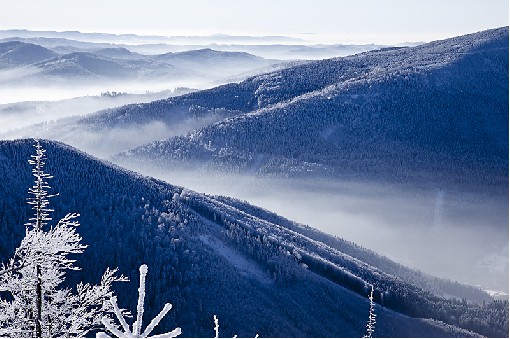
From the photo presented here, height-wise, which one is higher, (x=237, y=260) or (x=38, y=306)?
(x=38, y=306)

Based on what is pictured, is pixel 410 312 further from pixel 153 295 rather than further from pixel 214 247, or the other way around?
pixel 153 295

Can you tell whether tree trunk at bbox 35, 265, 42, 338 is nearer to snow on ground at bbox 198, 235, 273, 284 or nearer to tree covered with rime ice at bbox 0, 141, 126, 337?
tree covered with rime ice at bbox 0, 141, 126, 337

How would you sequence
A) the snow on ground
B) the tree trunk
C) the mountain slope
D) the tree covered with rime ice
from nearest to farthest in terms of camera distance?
the tree covered with rime ice
the tree trunk
the mountain slope
the snow on ground

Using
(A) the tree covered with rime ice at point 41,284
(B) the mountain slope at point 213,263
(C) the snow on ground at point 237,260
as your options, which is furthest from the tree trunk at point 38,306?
(C) the snow on ground at point 237,260

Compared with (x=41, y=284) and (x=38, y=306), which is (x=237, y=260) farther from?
(x=41, y=284)

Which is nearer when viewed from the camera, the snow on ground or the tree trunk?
the tree trunk

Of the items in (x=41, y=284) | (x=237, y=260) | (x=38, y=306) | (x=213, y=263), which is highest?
(x=41, y=284)

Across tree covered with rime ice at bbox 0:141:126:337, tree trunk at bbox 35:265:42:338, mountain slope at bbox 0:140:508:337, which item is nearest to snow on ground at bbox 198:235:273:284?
mountain slope at bbox 0:140:508:337

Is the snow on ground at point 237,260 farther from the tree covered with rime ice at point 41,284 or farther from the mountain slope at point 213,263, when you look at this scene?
the tree covered with rime ice at point 41,284

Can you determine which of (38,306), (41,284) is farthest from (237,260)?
(41,284)
